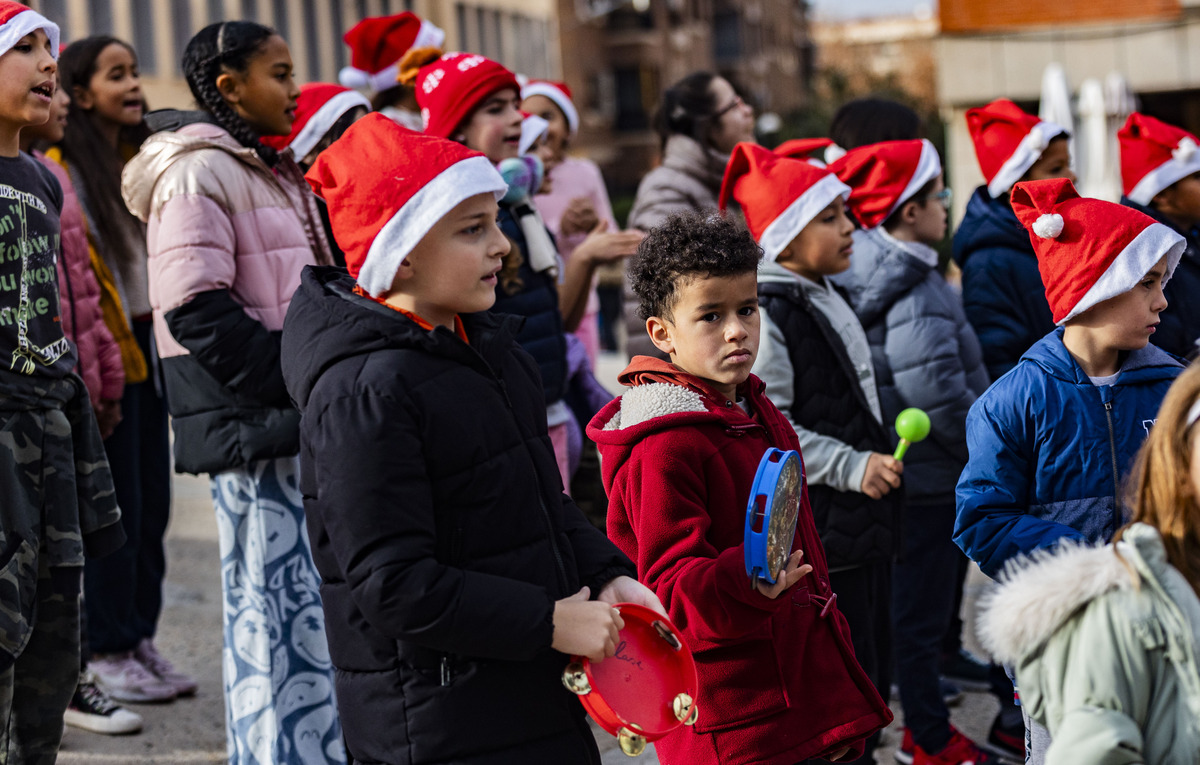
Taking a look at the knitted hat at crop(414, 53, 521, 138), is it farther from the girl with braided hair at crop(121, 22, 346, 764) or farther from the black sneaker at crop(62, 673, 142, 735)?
the black sneaker at crop(62, 673, 142, 735)

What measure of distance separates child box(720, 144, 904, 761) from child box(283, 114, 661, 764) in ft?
3.84

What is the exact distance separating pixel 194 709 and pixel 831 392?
104 inches

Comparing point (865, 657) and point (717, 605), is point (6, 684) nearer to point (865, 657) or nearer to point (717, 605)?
point (717, 605)

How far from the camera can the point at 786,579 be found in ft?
8.65

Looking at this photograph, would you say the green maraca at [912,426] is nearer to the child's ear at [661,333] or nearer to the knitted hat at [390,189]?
the child's ear at [661,333]

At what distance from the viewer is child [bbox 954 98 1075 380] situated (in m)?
4.43

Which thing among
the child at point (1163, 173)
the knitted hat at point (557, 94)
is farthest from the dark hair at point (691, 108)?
the child at point (1163, 173)

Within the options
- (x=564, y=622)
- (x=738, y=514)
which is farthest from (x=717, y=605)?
(x=564, y=622)

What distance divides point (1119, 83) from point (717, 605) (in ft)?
28.7

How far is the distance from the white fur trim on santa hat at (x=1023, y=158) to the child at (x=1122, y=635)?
2.63 metres

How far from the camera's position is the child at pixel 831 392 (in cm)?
359

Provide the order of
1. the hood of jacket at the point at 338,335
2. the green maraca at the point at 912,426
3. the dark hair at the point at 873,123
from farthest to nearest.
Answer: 1. the dark hair at the point at 873,123
2. the green maraca at the point at 912,426
3. the hood of jacket at the point at 338,335

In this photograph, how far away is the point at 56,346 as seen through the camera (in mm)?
3312

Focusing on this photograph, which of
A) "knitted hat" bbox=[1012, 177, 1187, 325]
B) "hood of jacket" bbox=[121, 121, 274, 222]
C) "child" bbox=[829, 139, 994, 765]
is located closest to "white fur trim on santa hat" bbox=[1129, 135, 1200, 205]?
"child" bbox=[829, 139, 994, 765]
